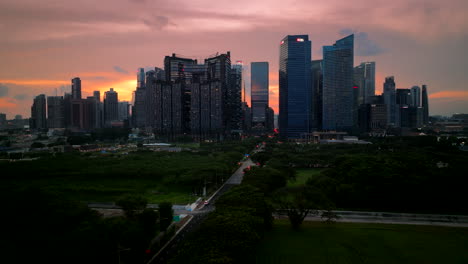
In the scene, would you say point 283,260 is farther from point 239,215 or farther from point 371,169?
point 371,169

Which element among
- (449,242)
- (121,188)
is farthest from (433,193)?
(121,188)

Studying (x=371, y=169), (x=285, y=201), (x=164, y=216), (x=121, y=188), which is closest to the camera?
(x=164, y=216)

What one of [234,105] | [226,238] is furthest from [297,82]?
[226,238]

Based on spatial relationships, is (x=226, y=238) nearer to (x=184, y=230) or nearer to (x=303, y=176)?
(x=184, y=230)

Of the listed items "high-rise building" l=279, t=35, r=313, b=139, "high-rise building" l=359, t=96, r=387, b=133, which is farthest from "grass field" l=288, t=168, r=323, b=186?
"high-rise building" l=359, t=96, r=387, b=133

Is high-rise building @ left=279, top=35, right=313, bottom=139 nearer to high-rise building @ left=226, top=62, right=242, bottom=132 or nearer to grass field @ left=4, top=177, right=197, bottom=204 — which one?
high-rise building @ left=226, top=62, right=242, bottom=132

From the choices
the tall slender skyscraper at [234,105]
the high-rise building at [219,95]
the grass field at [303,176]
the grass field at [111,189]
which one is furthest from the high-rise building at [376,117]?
the grass field at [111,189]

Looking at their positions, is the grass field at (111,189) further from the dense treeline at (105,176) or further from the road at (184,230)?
the road at (184,230)
